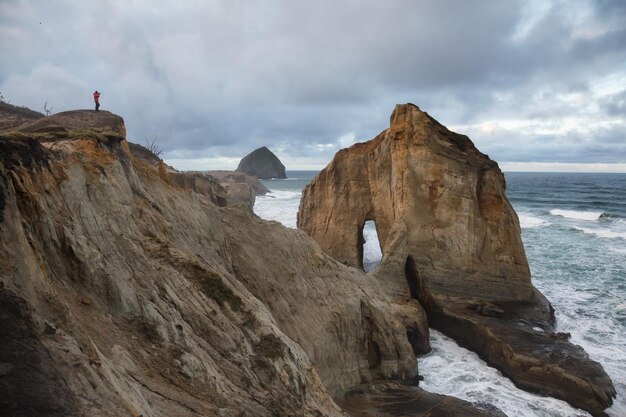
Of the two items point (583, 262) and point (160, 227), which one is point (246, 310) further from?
point (583, 262)

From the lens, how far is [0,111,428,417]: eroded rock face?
395 cm

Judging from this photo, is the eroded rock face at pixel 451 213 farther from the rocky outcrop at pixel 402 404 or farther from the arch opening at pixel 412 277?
the rocky outcrop at pixel 402 404

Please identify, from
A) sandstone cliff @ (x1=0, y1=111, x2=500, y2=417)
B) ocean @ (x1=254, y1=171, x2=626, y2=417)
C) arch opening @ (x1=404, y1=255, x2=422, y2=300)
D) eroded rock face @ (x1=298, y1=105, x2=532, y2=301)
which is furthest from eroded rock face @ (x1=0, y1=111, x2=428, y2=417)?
eroded rock face @ (x1=298, y1=105, x2=532, y2=301)

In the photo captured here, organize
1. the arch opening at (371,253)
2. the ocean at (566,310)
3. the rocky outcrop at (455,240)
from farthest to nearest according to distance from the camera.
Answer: the arch opening at (371,253) < the rocky outcrop at (455,240) < the ocean at (566,310)

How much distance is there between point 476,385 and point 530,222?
3235 cm

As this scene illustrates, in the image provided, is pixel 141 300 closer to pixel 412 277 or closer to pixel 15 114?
pixel 412 277

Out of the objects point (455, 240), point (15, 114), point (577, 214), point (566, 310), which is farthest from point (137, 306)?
point (577, 214)

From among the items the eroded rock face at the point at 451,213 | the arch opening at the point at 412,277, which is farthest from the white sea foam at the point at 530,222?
the arch opening at the point at 412,277

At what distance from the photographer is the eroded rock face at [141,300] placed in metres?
3.95

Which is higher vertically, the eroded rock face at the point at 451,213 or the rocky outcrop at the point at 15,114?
the rocky outcrop at the point at 15,114

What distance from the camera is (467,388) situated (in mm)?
11273

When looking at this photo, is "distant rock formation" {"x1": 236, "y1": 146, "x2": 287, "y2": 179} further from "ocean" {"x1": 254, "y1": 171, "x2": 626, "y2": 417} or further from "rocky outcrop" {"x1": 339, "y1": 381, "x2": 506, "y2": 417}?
"rocky outcrop" {"x1": 339, "y1": 381, "x2": 506, "y2": 417}

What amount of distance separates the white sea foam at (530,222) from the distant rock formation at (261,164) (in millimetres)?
94211

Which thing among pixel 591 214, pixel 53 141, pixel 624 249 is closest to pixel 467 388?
pixel 53 141
